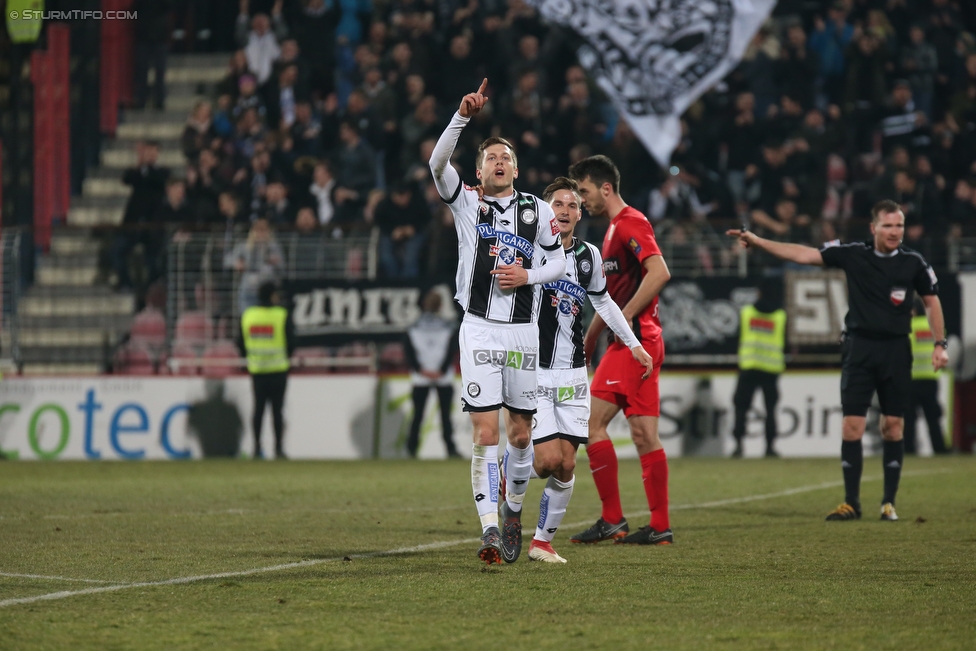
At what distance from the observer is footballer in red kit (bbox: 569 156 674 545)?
25.3 feet

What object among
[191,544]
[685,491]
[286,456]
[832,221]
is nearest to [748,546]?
[191,544]

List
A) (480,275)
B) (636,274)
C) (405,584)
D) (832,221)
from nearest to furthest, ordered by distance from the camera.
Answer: (405,584)
(480,275)
(636,274)
(832,221)

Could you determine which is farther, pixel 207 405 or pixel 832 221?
pixel 207 405

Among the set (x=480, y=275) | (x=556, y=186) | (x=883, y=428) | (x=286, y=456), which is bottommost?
(x=286, y=456)

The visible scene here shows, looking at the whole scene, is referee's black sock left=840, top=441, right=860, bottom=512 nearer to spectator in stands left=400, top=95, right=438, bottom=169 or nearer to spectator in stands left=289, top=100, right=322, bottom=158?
spectator in stands left=400, top=95, right=438, bottom=169

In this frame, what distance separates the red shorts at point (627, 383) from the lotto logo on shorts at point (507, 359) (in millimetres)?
1241

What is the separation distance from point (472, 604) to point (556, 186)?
2.84 metres

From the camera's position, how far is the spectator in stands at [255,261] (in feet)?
52.9

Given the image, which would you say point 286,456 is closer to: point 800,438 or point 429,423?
point 429,423

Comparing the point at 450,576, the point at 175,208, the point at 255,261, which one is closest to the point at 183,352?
the point at 255,261

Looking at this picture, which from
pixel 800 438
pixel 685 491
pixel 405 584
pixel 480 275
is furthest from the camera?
pixel 800 438

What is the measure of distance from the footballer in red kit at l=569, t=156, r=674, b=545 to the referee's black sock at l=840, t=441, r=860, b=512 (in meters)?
1.90

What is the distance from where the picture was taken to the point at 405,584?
5766mm

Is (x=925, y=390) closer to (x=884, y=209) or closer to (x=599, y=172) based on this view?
(x=884, y=209)
